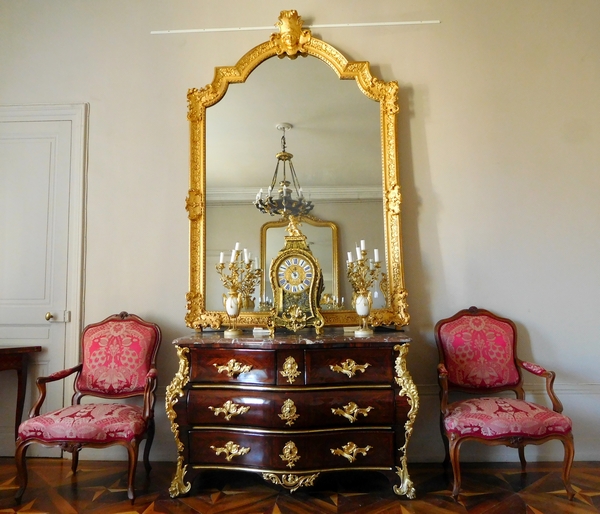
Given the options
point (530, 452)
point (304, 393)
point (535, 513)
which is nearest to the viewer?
point (535, 513)

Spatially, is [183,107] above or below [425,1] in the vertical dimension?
below

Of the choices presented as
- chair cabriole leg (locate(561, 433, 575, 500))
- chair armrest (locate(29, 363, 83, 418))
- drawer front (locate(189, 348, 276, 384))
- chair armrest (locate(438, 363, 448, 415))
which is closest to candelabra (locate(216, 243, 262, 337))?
drawer front (locate(189, 348, 276, 384))

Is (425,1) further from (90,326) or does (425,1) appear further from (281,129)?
(90,326)

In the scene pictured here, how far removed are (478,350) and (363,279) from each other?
879 millimetres

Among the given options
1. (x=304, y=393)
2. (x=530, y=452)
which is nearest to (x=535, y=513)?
(x=530, y=452)

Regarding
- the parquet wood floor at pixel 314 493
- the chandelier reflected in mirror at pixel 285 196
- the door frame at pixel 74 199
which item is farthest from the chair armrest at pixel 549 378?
the door frame at pixel 74 199

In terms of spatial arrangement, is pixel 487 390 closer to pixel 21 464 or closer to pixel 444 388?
pixel 444 388

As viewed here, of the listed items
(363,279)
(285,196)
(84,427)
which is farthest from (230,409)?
(285,196)

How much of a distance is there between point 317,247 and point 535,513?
1.88 metres

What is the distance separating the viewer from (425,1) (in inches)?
121

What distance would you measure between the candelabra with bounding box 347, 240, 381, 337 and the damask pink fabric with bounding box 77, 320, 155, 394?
139 cm

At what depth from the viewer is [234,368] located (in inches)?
88.3

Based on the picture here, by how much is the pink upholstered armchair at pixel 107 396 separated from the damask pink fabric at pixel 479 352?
6.16 ft

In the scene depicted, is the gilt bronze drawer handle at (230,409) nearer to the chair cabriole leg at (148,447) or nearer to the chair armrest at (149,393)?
the chair armrest at (149,393)
